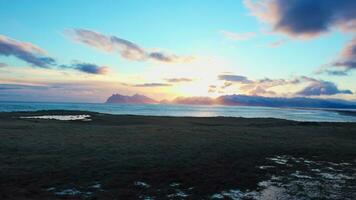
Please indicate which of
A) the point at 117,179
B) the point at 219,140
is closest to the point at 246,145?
the point at 219,140

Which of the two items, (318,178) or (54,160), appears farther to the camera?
Result: (54,160)

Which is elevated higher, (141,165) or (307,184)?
(141,165)

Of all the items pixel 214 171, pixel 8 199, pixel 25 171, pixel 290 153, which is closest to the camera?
pixel 8 199

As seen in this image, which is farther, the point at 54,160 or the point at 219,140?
the point at 219,140

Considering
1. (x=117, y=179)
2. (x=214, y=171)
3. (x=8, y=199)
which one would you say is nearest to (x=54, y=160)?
(x=117, y=179)

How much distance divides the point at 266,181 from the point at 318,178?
2.68m

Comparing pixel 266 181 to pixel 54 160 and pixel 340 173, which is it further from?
pixel 54 160

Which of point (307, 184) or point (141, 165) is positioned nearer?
point (307, 184)

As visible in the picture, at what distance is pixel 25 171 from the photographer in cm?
1407

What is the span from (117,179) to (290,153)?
13073mm

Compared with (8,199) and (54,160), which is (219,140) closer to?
(54,160)

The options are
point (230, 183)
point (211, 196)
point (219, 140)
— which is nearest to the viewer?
point (211, 196)

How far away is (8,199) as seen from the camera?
33.9ft

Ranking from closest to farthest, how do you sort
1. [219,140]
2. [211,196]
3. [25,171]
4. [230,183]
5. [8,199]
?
[8,199], [211,196], [230,183], [25,171], [219,140]
